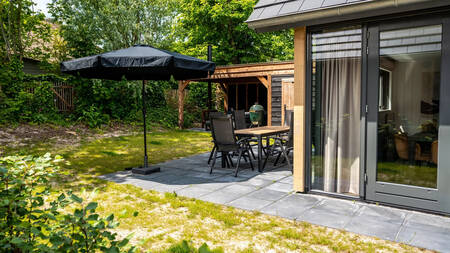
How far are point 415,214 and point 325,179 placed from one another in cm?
108

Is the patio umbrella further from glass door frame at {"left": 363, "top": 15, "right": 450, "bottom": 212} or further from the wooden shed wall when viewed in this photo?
the wooden shed wall

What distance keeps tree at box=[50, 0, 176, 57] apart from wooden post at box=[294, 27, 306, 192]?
1148 cm

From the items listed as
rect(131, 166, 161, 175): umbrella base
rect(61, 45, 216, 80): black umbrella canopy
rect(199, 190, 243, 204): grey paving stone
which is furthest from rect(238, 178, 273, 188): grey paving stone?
rect(61, 45, 216, 80): black umbrella canopy

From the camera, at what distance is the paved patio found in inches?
120

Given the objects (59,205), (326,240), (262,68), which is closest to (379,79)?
(326,240)

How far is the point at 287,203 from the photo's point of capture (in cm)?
398

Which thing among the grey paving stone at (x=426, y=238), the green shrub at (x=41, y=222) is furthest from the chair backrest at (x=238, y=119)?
the green shrub at (x=41, y=222)

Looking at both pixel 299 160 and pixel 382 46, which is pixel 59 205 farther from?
pixel 382 46

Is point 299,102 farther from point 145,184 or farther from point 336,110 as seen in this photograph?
point 145,184

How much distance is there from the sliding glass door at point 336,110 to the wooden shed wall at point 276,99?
7132 millimetres

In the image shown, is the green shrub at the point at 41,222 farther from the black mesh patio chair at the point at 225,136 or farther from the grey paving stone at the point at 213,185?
the black mesh patio chair at the point at 225,136

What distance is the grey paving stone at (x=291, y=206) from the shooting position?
3622 millimetres

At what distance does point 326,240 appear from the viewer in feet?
9.48

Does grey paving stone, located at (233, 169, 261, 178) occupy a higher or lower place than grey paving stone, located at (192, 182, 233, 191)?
higher
